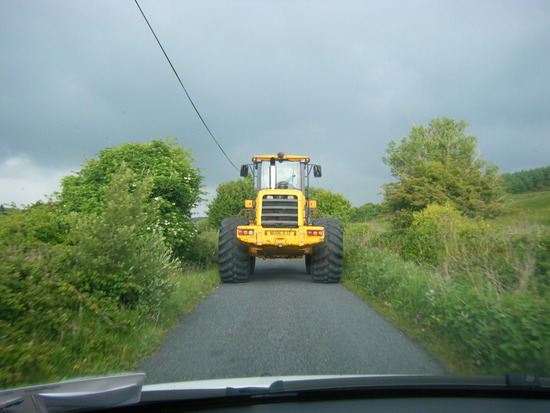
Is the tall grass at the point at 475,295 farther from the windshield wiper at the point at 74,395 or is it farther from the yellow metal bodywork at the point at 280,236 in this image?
the windshield wiper at the point at 74,395

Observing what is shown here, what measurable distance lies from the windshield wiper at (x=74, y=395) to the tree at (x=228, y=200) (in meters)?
22.3

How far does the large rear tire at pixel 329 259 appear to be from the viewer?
1029 centimetres

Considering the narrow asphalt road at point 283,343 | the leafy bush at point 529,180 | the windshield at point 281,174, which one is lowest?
the narrow asphalt road at point 283,343

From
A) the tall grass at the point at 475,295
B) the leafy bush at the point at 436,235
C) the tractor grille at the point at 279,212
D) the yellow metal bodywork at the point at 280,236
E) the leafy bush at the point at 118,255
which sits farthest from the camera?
the tractor grille at the point at 279,212

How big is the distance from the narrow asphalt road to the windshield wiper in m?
1.92

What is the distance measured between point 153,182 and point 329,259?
468 centimetres

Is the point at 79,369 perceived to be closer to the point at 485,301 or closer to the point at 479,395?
the point at 479,395

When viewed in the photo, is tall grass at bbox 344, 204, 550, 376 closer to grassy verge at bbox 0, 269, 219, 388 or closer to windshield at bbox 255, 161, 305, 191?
windshield at bbox 255, 161, 305, 191

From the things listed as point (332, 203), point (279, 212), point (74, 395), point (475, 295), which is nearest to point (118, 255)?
point (74, 395)

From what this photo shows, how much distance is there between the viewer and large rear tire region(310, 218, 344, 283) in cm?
1029

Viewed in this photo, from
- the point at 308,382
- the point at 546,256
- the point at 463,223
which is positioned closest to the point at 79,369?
the point at 308,382

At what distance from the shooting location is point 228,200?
81.0 feet

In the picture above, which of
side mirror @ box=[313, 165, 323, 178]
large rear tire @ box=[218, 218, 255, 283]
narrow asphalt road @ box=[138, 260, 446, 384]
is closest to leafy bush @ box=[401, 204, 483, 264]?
narrow asphalt road @ box=[138, 260, 446, 384]

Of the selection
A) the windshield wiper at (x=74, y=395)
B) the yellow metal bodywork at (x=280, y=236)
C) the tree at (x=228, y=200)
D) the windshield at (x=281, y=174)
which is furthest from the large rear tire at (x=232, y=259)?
the tree at (x=228, y=200)
